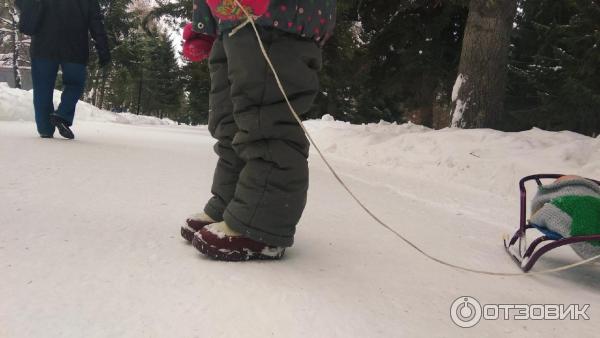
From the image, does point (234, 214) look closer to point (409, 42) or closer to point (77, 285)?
point (77, 285)

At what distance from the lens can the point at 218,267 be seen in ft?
4.57

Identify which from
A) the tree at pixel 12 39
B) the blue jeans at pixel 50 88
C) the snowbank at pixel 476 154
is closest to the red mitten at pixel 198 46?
the snowbank at pixel 476 154

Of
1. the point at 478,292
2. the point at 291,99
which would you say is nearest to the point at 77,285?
the point at 291,99

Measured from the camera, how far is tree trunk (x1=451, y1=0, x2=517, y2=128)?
6.25 meters

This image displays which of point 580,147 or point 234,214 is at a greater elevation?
point 580,147

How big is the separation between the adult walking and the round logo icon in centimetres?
431

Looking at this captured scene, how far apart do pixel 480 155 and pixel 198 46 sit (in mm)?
3392

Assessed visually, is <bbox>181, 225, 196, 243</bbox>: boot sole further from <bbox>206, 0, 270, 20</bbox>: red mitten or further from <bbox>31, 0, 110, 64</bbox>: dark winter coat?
<bbox>31, 0, 110, 64</bbox>: dark winter coat

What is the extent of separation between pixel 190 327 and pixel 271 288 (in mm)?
310

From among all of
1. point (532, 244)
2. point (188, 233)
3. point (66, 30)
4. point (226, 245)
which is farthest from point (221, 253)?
point (66, 30)

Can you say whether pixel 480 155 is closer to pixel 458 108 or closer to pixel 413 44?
pixel 458 108

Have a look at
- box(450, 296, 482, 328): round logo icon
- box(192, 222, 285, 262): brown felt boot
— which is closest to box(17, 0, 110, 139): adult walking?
box(192, 222, 285, 262): brown felt boot

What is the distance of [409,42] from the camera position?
979 cm

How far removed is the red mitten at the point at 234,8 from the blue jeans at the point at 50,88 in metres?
3.51
